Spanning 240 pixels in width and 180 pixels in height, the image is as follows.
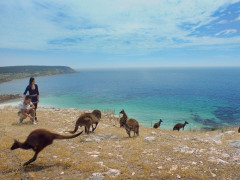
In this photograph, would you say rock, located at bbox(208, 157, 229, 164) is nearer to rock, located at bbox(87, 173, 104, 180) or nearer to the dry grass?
the dry grass

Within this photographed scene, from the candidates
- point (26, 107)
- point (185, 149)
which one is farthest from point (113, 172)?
point (26, 107)

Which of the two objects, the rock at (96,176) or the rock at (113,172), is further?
the rock at (113,172)

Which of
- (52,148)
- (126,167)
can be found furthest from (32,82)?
(126,167)

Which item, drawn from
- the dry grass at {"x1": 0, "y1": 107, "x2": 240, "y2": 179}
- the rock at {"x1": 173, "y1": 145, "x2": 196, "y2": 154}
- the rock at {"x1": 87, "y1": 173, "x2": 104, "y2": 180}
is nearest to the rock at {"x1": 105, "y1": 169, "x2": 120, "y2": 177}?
the dry grass at {"x1": 0, "y1": 107, "x2": 240, "y2": 179}

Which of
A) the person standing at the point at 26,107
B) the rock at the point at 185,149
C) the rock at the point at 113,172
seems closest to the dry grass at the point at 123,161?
the rock at the point at 185,149

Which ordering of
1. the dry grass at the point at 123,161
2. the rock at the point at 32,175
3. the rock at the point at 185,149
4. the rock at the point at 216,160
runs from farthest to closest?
the rock at the point at 185,149, the rock at the point at 216,160, the dry grass at the point at 123,161, the rock at the point at 32,175

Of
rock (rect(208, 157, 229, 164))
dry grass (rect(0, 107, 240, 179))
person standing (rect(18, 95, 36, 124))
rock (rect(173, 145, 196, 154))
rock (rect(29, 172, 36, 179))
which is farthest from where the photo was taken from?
person standing (rect(18, 95, 36, 124))

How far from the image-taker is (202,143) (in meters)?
8.86

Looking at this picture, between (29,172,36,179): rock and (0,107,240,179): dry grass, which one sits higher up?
(29,172,36,179): rock

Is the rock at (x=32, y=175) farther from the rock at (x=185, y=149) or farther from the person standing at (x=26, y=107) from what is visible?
the person standing at (x=26, y=107)

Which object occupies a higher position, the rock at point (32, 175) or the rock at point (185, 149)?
the rock at point (32, 175)

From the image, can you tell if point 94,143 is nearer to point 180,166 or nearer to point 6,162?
point 6,162

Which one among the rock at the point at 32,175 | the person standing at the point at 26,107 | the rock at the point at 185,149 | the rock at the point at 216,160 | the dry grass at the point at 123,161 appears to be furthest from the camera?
the person standing at the point at 26,107

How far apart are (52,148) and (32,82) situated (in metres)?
5.81
